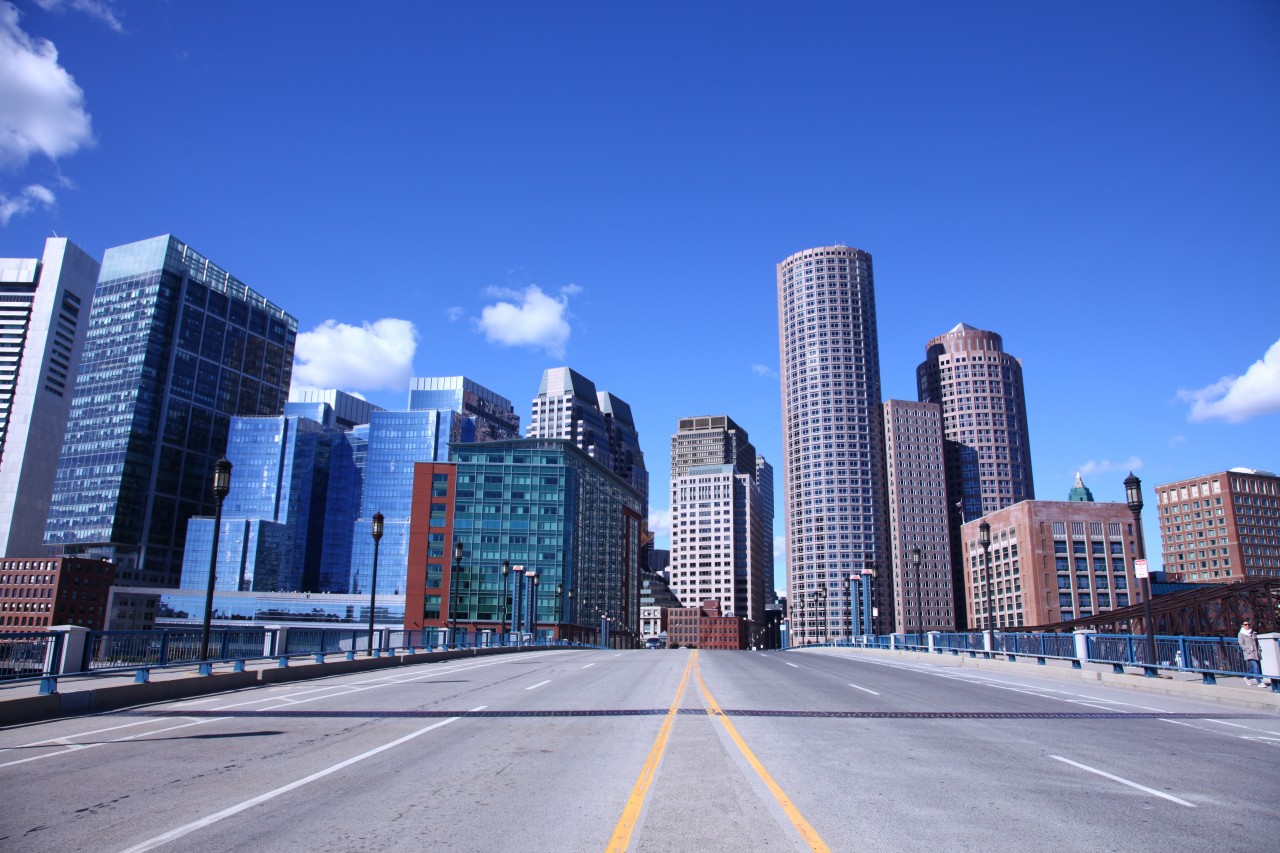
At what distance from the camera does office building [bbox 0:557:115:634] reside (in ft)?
526

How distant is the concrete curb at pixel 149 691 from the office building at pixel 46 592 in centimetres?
16298

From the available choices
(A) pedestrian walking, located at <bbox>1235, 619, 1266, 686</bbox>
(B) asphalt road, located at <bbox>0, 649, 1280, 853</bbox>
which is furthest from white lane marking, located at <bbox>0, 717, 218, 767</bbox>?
(A) pedestrian walking, located at <bbox>1235, 619, 1266, 686</bbox>

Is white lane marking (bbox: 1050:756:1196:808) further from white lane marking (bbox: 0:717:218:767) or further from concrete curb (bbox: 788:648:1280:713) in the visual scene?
white lane marking (bbox: 0:717:218:767)

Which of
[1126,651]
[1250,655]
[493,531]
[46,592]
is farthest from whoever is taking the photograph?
[46,592]

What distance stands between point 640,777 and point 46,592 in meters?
190

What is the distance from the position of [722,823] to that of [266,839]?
395 cm

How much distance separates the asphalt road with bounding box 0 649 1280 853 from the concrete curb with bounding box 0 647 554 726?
0.56 m

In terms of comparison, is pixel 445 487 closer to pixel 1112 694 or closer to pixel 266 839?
pixel 1112 694

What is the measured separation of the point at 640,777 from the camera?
9.89 meters

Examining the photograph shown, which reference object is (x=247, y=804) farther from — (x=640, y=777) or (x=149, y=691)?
(x=149, y=691)

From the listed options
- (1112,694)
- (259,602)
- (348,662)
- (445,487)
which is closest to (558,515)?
(445,487)

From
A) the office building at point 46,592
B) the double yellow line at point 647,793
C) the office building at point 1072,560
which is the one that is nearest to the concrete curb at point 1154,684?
the double yellow line at point 647,793

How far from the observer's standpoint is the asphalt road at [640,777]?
7.42 meters

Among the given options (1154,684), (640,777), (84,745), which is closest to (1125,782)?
(640,777)
